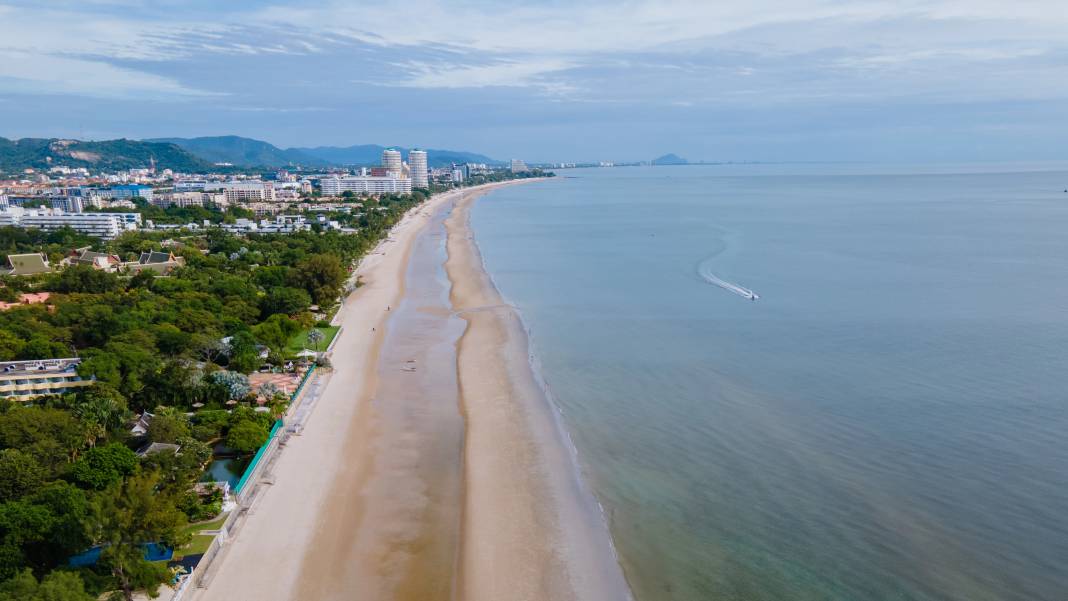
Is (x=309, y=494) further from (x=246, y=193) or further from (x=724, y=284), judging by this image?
(x=246, y=193)

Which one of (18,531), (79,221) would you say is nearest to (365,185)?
(79,221)

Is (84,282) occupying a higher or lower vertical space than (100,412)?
higher

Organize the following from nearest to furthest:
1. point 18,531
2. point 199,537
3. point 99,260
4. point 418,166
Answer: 1. point 18,531
2. point 199,537
3. point 99,260
4. point 418,166

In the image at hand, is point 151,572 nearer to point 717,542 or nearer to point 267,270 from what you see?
point 717,542

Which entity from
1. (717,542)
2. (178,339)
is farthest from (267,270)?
(717,542)

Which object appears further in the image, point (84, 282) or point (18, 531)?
point (84, 282)

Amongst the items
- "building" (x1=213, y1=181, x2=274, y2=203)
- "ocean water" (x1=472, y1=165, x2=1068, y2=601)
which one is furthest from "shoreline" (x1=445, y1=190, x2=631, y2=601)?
"building" (x1=213, y1=181, x2=274, y2=203)
